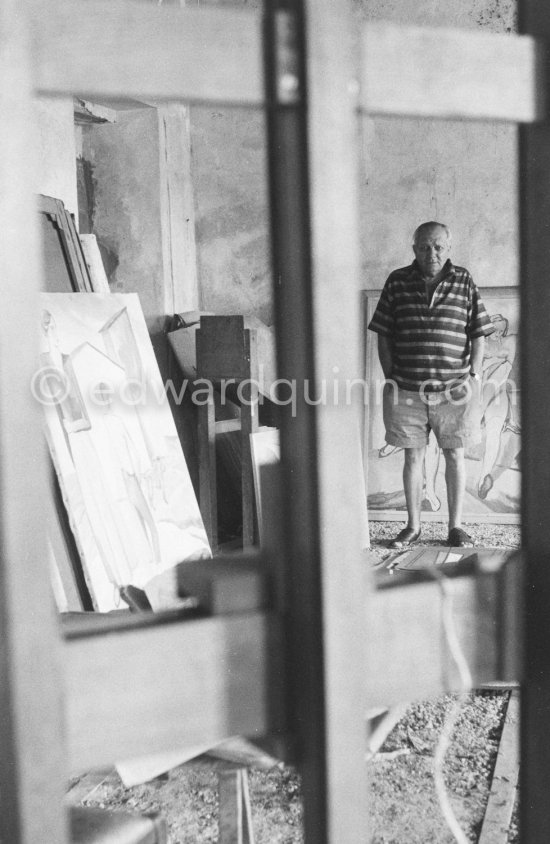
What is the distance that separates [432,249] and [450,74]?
167 inches

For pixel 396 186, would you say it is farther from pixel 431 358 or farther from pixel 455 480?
pixel 455 480

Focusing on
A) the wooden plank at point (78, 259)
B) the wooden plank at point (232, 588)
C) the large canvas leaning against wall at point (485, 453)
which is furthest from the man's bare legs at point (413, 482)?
the wooden plank at point (232, 588)

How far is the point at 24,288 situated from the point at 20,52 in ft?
0.57

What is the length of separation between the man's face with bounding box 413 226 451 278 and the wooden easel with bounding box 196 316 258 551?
1064 millimetres

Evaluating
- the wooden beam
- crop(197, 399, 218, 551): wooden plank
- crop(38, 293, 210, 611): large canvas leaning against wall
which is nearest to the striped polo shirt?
crop(197, 399, 218, 551): wooden plank

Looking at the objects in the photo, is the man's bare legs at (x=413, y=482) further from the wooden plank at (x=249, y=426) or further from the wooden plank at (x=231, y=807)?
the wooden plank at (x=231, y=807)

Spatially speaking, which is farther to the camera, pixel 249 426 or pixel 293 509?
pixel 249 426

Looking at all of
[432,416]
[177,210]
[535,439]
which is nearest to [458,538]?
[432,416]

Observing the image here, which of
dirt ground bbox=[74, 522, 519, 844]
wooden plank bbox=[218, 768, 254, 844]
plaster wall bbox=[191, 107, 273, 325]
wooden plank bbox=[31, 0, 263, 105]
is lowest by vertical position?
dirt ground bbox=[74, 522, 519, 844]

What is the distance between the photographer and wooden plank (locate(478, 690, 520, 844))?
2125mm

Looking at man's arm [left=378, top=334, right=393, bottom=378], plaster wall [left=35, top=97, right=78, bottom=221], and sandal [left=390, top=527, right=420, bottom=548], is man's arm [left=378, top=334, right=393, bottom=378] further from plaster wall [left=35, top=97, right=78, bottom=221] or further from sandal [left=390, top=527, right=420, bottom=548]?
plaster wall [left=35, top=97, right=78, bottom=221]

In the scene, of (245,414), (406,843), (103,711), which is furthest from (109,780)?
(245,414)

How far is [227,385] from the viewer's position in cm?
538

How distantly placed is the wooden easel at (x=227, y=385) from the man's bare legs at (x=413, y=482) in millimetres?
976
